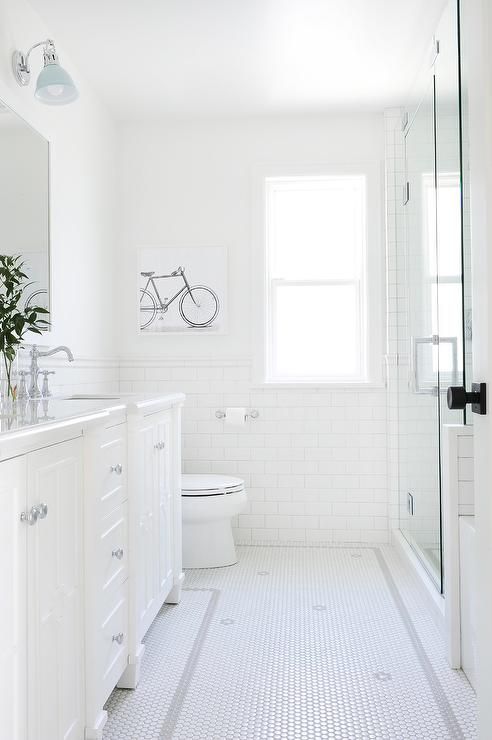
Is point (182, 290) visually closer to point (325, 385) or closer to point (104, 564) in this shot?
point (325, 385)

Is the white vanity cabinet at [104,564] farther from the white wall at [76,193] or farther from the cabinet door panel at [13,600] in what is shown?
the white wall at [76,193]

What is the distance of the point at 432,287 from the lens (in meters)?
2.85

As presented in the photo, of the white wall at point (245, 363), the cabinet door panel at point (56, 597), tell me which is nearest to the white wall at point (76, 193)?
the white wall at point (245, 363)

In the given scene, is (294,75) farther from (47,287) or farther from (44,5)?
(47,287)

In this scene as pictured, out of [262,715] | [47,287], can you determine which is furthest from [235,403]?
[262,715]

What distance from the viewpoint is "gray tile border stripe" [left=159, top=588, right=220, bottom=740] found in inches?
76.4

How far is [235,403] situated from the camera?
399 cm

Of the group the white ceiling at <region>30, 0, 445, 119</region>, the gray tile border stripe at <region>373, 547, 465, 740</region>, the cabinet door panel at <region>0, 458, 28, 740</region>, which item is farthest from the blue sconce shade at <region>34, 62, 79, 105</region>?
the gray tile border stripe at <region>373, 547, 465, 740</region>

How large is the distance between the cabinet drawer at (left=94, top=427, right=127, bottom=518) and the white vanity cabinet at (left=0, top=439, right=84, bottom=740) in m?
0.14

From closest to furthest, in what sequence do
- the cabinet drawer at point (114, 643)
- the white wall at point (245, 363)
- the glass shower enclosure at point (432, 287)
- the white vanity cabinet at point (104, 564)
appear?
the white vanity cabinet at point (104, 564) → the cabinet drawer at point (114, 643) → the glass shower enclosure at point (432, 287) → the white wall at point (245, 363)

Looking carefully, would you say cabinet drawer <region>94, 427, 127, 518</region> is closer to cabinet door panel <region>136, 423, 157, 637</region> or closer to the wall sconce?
cabinet door panel <region>136, 423, 157, 637</region>

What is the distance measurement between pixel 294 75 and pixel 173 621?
272cm

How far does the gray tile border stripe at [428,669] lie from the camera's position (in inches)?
75.5

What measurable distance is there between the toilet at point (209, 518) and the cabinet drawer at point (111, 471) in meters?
1.24
